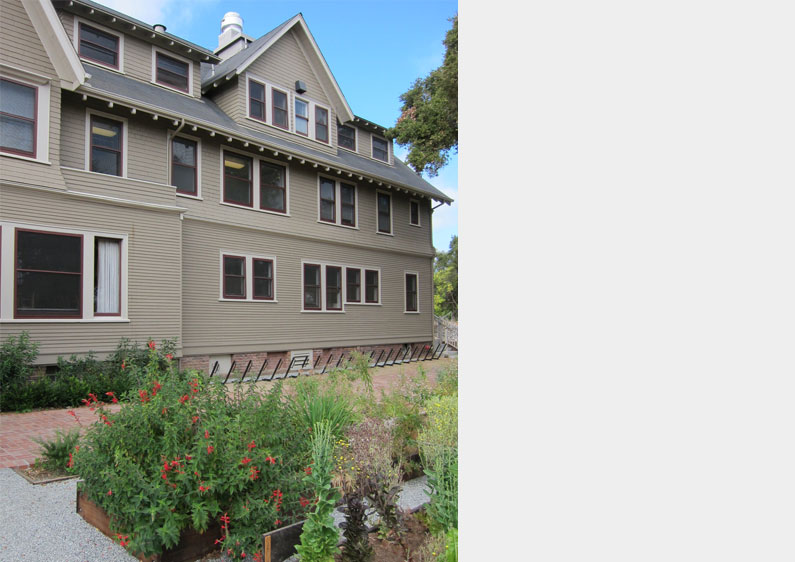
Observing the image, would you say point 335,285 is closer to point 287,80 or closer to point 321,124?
point 321,124

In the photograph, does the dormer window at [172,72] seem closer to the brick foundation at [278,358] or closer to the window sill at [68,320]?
the window sill at [68,320]

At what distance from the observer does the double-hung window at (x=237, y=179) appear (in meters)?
12.7

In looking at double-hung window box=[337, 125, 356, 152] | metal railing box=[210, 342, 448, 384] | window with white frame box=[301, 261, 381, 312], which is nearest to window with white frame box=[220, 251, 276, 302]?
window with white frame box=[301, 261, 381, 312]

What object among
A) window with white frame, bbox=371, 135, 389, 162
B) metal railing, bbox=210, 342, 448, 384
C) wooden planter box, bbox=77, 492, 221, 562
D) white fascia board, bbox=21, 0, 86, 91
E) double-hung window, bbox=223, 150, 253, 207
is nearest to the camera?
wooden planter box, bbox=77, 492, 221, 562

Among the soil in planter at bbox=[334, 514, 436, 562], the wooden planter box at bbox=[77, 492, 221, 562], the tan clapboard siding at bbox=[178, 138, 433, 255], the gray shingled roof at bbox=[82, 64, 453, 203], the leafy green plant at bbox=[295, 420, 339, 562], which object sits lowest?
the wooden planter box at bbox=[77, 492, 221, 562]

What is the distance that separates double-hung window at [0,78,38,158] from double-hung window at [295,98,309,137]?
22.5 feet

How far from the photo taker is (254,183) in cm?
1326

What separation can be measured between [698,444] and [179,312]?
37.5ft

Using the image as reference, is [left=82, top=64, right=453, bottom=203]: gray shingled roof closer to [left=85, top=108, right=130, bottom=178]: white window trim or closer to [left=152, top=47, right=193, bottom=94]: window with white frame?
[left=152, top=47, right=193, bottom=94]: window with white frame

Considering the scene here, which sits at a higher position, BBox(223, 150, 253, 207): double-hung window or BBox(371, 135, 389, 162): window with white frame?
BBox(371, 135, 389, 162): window with white frame

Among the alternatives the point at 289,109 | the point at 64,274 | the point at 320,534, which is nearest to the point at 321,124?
the point at 289,109

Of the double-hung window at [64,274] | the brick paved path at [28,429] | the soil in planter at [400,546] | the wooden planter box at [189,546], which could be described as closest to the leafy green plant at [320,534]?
the soil in planter at [400,546]

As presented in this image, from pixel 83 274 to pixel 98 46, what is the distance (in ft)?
17.9

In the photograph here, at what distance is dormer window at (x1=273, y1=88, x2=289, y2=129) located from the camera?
14.3 metres
